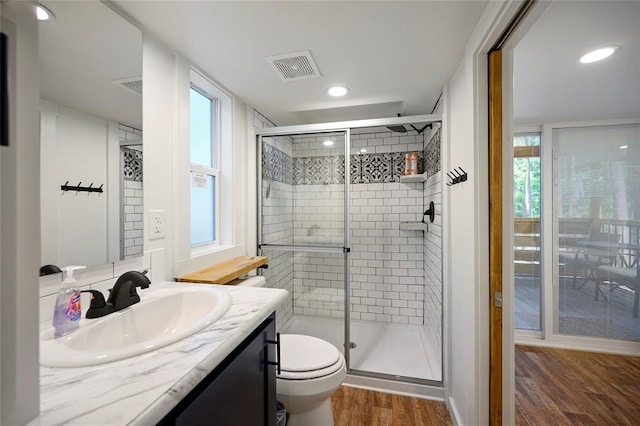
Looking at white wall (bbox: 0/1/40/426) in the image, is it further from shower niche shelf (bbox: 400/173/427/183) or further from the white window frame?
shower niche shelf (bbox: 400/173/427/183)

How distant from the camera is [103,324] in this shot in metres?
0.90

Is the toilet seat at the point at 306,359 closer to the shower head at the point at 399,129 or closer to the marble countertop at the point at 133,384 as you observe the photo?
the marble countertop at the point at 133,384

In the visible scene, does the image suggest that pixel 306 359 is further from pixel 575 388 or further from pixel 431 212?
pixel 575 388

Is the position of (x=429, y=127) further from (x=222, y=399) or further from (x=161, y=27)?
(x=222, y=399)

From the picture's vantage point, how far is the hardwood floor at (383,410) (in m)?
1.70

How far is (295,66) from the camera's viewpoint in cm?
166

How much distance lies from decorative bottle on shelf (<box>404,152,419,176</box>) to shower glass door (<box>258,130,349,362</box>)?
836 mm

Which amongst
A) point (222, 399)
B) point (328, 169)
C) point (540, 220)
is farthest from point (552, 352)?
point (222, 399)

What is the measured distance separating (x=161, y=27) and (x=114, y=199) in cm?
86

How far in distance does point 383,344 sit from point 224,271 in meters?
1.78

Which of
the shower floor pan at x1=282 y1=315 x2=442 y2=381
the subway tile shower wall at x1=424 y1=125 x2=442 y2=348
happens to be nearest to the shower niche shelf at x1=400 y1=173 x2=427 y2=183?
the subway tile shower wall at x1=424 y1=125 x2=442 y2=348

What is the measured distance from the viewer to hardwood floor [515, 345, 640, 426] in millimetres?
1751

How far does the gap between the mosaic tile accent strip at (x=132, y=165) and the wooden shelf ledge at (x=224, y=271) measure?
0.58 m

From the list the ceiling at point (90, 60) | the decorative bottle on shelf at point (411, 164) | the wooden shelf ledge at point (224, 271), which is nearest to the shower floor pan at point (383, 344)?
the wooden shelf ledge at point (224, 271)
